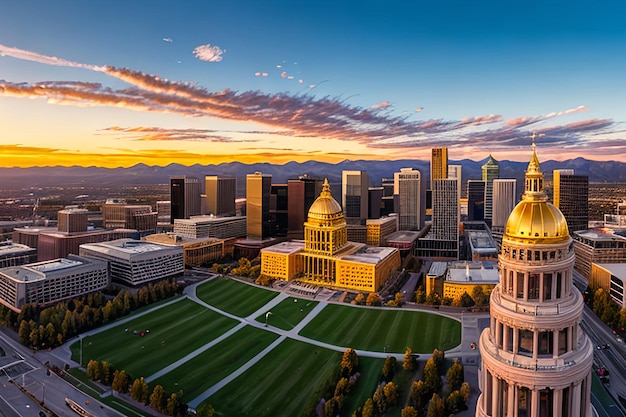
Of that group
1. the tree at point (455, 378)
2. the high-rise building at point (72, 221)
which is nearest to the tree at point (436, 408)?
the tree at point (455, 378)

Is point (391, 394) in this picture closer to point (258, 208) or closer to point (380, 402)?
point (380, 402)

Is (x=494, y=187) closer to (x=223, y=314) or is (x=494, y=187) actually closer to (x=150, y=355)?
(x=223, y=314)

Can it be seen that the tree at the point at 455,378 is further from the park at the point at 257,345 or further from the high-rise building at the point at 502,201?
the high-rise building at the point at 502,201

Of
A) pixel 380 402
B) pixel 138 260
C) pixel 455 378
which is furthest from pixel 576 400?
pixel 138 260

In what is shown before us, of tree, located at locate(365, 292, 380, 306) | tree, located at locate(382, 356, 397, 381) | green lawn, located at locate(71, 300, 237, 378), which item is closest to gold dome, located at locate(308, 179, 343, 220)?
tree, located at locate(365, 292, 380, 306)

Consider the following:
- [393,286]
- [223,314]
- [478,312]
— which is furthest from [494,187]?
[223,314]

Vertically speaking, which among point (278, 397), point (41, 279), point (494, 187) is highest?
point (494, 187)
